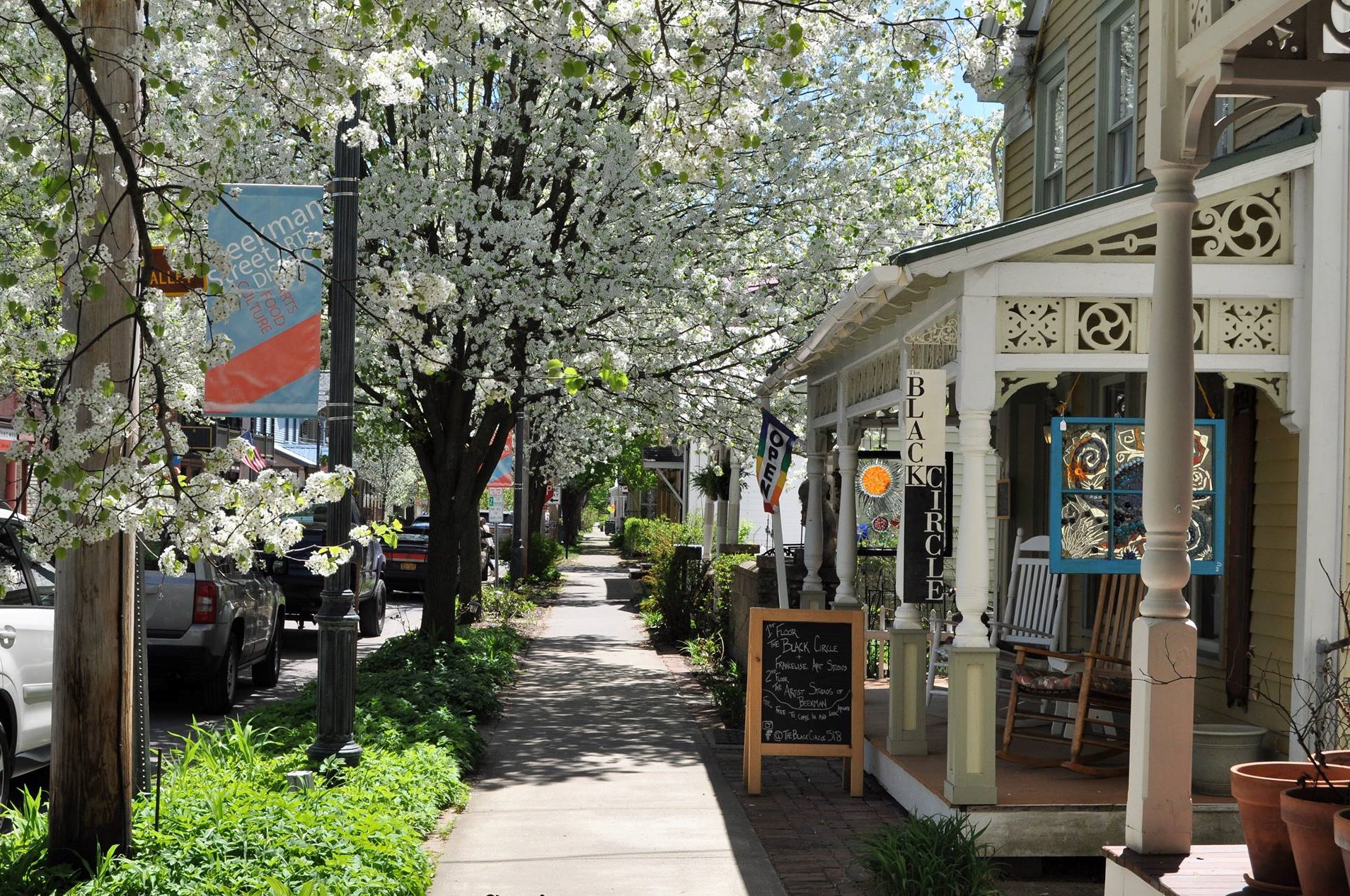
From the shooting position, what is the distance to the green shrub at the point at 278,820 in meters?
5.42

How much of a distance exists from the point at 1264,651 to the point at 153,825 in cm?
603

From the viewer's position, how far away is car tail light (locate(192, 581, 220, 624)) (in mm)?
12016

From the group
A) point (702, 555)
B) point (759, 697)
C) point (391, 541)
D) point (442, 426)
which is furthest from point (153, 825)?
point (702, 555)

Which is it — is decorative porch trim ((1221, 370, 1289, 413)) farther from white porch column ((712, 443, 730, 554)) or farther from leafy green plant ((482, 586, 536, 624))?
leafy green plant ((482, 586, 536, 624))

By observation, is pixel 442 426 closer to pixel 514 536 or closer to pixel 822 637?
pixel 822 637

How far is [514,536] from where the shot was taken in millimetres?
29938

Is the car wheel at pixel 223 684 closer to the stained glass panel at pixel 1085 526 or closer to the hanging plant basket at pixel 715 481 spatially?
the stained glass panel at pixel 1085 526

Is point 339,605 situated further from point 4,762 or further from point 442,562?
point 442,562

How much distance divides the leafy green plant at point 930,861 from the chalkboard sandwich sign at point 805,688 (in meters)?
2.14

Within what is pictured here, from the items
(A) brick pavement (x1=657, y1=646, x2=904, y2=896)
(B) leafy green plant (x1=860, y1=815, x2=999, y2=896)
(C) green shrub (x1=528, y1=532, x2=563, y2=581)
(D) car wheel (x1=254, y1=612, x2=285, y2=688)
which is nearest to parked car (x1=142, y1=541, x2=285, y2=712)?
(D) car wheel (x1=254, y1=612, x2=285, y2=688)

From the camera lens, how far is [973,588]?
292 inches

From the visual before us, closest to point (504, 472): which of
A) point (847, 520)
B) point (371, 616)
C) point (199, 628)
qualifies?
point (371, 616)

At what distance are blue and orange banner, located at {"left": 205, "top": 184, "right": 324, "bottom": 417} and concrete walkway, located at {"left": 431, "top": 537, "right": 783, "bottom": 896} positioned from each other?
2.75 meters

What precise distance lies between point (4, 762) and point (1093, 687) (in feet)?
20.2
